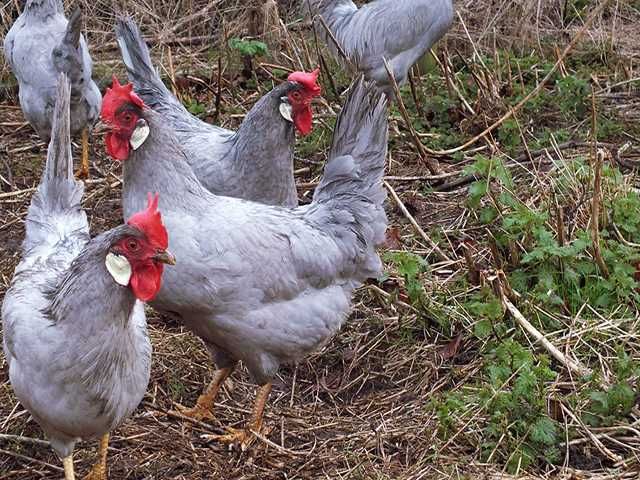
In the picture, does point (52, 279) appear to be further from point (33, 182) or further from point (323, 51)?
point (323, 51)

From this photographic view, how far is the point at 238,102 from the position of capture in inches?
300

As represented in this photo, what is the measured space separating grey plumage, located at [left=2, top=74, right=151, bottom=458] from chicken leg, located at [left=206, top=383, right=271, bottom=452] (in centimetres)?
74

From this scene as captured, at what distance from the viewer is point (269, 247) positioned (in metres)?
4.05

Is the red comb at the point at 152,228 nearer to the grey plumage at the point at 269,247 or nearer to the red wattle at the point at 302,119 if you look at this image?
the grey plumage at the point at 269,247

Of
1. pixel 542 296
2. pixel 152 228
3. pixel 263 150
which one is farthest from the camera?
pixel 263 150

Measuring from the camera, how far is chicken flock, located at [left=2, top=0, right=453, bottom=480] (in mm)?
3199

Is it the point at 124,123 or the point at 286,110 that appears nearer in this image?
the point at 124,123

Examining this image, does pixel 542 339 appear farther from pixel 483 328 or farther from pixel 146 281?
pixel 146 281

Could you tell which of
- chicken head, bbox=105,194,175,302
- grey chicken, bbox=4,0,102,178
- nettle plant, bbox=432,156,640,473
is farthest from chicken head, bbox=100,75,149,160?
grey chicken, bbox=4,0,102,178

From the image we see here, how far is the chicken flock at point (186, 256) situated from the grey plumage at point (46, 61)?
1.07 meters

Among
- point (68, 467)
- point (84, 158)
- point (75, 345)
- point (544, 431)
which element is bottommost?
point (84, 158)

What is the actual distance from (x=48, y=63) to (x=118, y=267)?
3645 mm

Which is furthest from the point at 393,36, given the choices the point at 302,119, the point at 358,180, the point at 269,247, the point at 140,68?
the point at 269,247

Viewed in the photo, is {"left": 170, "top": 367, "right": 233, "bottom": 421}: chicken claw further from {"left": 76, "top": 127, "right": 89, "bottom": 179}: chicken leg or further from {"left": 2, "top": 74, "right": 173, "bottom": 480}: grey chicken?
{"left": 76, "top": 127, "right": 89, "bottom": 179}: chicken leg
